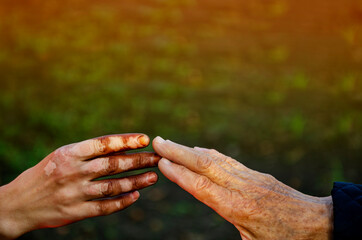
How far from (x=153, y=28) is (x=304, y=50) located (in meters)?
3.33

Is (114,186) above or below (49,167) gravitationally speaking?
below

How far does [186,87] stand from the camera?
22.2 feet

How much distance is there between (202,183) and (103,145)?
1.86 feet

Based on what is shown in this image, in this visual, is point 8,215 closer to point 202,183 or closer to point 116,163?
point 116,163

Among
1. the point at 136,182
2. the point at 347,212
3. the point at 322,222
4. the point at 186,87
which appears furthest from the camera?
the point at 186,87

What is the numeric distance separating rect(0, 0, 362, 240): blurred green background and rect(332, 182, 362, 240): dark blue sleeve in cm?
218

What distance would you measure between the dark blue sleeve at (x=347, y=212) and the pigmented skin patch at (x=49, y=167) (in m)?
1.47

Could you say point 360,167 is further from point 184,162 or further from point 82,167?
point 82,167

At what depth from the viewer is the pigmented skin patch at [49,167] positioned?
2129 mm

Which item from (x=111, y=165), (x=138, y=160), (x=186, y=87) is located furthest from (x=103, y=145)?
(x=186, y=87)

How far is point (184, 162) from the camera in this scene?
7.06ft

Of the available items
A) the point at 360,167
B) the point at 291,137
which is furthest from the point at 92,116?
the point at 360,167

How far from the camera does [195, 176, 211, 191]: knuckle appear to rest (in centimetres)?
214

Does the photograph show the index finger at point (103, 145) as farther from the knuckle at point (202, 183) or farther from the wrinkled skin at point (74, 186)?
the knuckle at point (202, 183)
